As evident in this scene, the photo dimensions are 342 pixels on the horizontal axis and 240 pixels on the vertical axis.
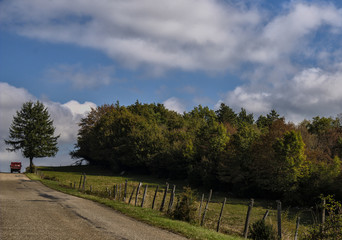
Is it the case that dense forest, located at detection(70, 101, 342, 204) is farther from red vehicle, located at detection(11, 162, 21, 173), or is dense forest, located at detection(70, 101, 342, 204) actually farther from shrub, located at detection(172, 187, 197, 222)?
shrub, located at detection(172, 187, 197, 222)

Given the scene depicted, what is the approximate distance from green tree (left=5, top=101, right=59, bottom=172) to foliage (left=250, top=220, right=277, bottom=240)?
7038 centimetres

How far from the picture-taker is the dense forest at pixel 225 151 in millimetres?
48469

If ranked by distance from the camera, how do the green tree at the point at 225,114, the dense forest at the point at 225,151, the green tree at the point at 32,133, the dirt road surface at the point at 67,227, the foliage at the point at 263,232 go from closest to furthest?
the dirt road surface at the point at 67,227, the foliage at the point at 263,232, the dense forest at the point at 225,151, the green tree at the point at 32,133, the green tree at the point at 225,114

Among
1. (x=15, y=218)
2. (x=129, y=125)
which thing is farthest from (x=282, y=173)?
(x=129, y=125)

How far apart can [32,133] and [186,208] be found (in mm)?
67350

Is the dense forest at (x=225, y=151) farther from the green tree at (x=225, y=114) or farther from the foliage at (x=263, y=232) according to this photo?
the foliage at (x=263, y=232)

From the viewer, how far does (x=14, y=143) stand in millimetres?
80000

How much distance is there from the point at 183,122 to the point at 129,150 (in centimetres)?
2202

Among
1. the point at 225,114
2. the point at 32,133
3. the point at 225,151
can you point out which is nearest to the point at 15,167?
A: the point at 32,133

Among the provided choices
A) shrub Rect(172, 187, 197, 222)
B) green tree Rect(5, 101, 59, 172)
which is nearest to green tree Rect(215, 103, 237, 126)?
green tree Rect(5, 101, 59, 172)

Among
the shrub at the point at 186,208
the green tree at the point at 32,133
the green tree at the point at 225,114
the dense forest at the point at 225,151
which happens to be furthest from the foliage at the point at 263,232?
the green tree at the point at 225,114

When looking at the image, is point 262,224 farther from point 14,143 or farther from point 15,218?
point 14,143

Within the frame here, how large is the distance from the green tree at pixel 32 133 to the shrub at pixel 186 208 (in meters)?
66.2

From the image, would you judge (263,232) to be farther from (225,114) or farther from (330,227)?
(225,114)
